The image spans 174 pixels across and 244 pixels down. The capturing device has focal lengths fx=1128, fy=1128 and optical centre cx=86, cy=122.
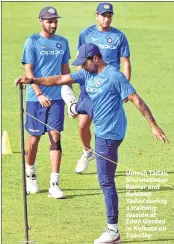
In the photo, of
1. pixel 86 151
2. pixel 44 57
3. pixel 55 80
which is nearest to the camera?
pixel 55 80

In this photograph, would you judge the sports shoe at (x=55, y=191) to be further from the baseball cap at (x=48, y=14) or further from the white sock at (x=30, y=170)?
the baseball cap at (x=48, y=14)

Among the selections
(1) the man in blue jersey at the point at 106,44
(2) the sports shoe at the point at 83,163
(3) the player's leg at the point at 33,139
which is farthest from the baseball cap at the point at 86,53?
(2) the sports shoe at the point at 83,163

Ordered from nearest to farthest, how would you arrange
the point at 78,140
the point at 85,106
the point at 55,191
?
the point at 85,106
the point at 55,191
the point at 78,140

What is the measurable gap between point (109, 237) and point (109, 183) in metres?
0.63

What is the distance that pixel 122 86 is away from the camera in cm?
1257

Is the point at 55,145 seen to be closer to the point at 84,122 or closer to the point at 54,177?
the point at 54,177

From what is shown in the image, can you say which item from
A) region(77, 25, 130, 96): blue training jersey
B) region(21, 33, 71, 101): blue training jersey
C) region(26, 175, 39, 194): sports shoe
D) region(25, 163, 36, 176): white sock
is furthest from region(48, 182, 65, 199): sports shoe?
region(77, 25, 130, 96): blue training jersey

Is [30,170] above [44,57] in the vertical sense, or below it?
below

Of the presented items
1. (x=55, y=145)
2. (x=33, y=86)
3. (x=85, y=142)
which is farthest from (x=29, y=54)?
(x=85, y=142)

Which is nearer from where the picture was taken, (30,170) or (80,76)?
(80,76)

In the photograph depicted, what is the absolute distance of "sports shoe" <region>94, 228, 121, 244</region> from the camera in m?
13.0

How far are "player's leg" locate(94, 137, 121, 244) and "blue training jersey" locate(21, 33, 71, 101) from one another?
239 centimetres

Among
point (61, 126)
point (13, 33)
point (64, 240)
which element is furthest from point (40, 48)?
point (13, 33)

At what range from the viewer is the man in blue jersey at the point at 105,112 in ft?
41.8
